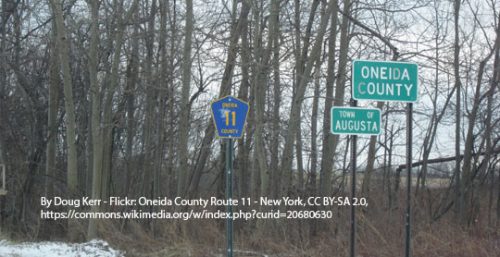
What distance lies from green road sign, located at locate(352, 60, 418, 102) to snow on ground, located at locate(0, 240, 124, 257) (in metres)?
6.41

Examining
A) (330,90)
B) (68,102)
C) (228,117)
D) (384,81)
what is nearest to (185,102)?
(68,102)

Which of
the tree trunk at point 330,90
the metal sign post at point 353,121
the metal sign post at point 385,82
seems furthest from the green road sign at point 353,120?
the tree trunk at point 330,90

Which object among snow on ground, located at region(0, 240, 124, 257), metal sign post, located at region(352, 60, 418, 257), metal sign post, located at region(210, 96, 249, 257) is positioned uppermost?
metal sign post, located at region(352, 60, 418, 257)

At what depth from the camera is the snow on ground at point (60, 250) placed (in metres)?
11.7

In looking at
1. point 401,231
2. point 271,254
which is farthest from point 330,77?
point 271,254

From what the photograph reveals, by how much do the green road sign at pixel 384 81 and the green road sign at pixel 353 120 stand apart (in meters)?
0.28

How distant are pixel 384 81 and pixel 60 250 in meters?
8.03

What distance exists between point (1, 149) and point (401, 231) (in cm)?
1453

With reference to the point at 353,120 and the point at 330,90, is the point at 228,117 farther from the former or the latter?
the point at 330,90

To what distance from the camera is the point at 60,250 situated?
12.2 meters

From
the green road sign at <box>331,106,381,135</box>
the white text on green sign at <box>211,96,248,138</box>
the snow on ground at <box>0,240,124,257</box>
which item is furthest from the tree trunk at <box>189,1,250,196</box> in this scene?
the green road sign at <box>331,106,381,135</box>

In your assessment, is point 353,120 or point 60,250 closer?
point 353,120

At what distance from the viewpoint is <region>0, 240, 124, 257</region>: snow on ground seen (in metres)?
11.7

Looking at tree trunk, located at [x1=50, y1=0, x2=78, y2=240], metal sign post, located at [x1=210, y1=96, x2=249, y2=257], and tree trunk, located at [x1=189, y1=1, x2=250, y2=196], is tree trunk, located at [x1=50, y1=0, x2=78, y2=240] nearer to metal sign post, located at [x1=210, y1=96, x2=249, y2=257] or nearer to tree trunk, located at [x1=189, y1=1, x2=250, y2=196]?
tree trunk, located at [x1=189, y1=1, x2=250, y2=196]
